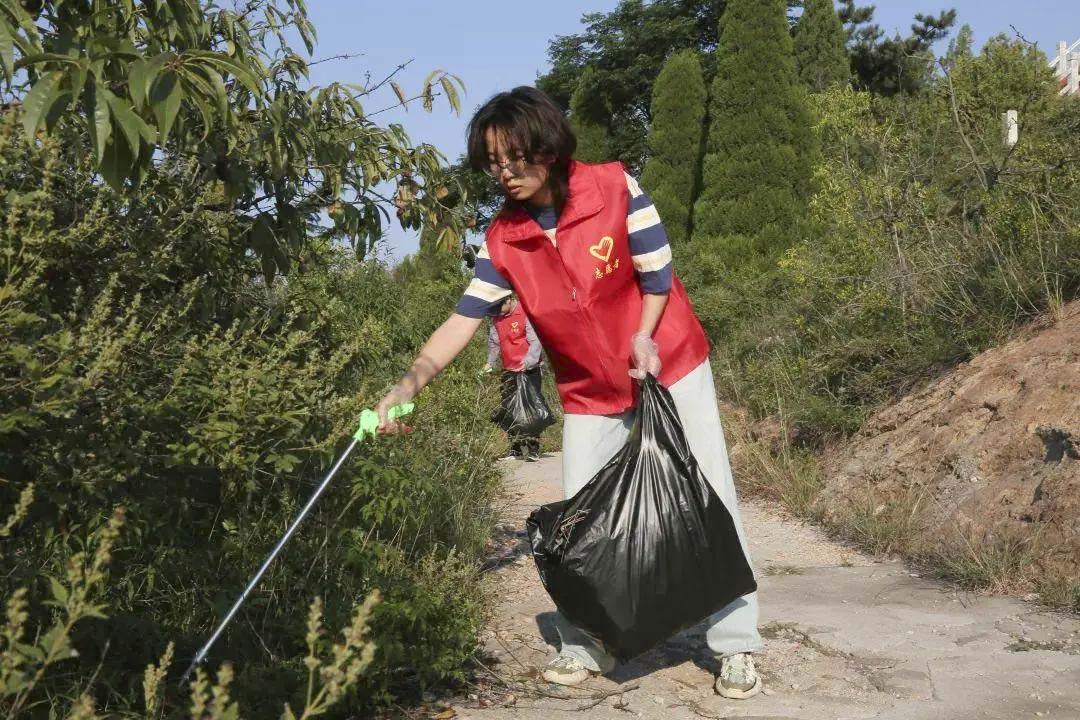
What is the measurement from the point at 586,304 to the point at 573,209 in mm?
298

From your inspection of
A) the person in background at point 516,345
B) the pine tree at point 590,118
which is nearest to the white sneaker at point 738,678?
the person in background at point 516,345

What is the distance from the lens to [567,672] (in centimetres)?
344

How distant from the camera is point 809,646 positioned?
12.4 ft

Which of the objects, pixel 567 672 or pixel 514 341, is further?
pixel 514 341

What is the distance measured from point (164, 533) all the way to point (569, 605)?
46.7 inches

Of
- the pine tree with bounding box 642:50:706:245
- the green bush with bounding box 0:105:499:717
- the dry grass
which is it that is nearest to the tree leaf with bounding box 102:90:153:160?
the green bush with bounding box 0:105:499:717

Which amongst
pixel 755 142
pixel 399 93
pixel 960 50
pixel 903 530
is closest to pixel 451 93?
pixel 399 93

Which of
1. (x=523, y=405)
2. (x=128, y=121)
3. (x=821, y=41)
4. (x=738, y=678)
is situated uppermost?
(x=821, y=41)

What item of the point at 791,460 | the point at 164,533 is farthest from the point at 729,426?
the point at 164,533

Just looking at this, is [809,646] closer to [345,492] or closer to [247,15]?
[345,492]

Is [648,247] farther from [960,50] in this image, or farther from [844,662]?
[960,50]

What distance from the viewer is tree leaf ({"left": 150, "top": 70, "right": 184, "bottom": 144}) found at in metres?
1.85

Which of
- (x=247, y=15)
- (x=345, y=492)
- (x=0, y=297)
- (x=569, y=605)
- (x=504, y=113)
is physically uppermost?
(x=247, y=15)

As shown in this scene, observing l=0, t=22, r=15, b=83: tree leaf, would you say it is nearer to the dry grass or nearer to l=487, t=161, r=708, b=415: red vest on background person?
l=487, t=161, r=708, b=415: red vest on background person
